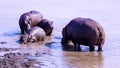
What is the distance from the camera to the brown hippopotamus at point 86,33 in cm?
1448

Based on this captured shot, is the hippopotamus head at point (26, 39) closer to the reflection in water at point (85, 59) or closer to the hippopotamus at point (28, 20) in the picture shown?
the hippopotamus at point (28, 20)

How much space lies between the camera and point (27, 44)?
16109 mm

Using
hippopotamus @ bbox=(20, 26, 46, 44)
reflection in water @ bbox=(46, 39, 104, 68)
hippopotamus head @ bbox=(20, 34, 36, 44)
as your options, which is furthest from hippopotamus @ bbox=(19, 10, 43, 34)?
reflection in water @ bbox=(46, 39, 104, 68)

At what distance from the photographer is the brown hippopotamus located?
47.5 feet

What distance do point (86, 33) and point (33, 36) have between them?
286 centimetres

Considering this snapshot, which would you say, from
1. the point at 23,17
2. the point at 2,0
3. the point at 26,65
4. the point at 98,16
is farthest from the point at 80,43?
the point at 2,0

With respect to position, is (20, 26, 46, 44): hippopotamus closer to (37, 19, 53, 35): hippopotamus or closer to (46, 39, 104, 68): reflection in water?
(46, 39, 104, 68): reflection in water

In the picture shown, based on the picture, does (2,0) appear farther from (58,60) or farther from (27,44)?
(58,60)

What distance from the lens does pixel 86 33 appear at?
14.6 meters

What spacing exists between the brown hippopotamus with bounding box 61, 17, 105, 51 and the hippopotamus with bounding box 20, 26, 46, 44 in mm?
1696

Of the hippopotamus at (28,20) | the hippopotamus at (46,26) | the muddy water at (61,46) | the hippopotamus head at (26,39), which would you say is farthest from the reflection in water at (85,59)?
the hippopotamus at (28,20)

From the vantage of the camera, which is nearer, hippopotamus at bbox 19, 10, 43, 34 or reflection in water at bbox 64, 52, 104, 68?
reflection in water at bbox 64, 52, 104, 68

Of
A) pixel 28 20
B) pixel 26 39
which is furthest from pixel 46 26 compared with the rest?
pixel 26 39

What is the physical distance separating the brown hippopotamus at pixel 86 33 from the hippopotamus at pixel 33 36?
1.70 m
